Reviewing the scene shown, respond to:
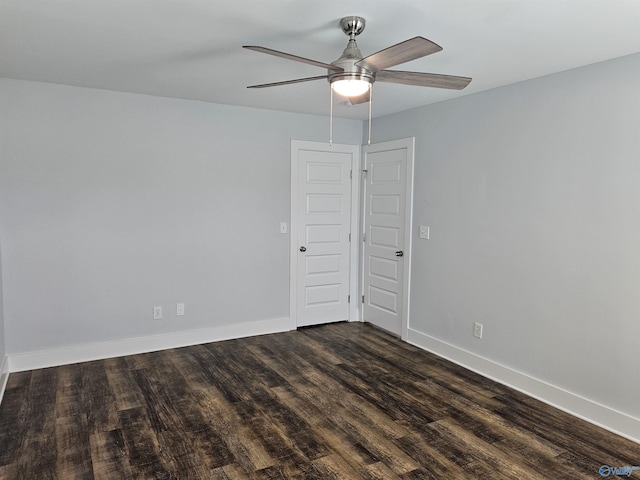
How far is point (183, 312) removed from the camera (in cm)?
436

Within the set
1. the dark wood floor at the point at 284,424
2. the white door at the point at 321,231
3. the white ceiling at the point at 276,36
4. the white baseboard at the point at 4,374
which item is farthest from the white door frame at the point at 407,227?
the white baseboard at the point at 4,374

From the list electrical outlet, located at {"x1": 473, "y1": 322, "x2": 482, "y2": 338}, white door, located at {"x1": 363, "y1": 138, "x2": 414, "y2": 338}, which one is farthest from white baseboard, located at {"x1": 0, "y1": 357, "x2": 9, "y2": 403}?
electrical outlet, located at {"x1": 473, "y1": 322, "x2": 482, "y2": 338}

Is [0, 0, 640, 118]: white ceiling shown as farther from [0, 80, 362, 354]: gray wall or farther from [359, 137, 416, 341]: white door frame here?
[359, 137, 416, 341]: white door frame

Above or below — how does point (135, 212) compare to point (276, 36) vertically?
below

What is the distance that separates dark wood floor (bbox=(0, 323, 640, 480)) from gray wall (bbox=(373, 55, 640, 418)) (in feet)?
1.31

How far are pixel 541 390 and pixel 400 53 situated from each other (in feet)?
8.97

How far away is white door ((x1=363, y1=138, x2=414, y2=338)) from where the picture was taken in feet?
15.0

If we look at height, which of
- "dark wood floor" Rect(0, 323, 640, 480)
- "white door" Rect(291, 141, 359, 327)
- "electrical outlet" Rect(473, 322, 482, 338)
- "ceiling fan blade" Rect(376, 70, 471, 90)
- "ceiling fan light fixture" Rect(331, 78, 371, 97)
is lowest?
"dark wood floor" Rect(0, 323, 640, 480)

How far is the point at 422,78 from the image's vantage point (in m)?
2.29

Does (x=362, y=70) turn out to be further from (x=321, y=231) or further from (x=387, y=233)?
(x=321, y=231)

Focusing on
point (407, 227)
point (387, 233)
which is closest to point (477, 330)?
point (407, 227)

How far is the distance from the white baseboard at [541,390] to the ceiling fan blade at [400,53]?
2.61 meters

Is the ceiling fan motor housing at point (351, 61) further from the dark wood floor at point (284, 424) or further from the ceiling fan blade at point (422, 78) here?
the dark wood floor at point (284, 424)

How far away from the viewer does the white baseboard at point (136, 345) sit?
3.73 metres
